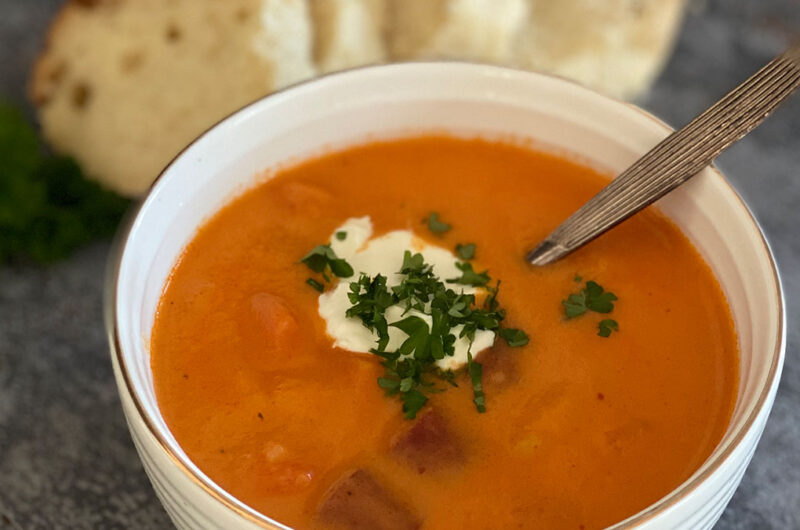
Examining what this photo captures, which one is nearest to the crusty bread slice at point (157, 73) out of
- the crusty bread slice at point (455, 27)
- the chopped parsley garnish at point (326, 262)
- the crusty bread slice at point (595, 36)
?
the crusty bread slice at point (455, 27)

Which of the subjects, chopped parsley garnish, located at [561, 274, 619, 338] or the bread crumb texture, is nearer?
chopped parsley garnish, located at [561, 274, 619, 338]

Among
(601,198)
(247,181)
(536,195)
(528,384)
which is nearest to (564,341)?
(528,384)

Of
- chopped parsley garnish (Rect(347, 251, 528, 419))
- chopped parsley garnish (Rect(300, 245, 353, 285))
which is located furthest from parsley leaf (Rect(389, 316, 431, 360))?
chopped parsley garnish (Rect(300, 245, 353, 285))

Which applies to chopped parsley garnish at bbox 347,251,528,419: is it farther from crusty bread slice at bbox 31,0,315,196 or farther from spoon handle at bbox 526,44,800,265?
crusty bread slice at bbox 31,0,315,196

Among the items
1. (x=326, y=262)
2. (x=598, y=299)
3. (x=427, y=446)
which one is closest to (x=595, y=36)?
(x=598, y=299)

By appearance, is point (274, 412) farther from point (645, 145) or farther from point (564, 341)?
point (645, 145)

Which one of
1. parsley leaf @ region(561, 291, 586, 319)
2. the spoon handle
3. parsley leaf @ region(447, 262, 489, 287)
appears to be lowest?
parsley leaf @ region(447, 262, 489, 287)
